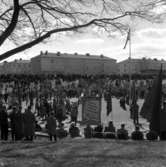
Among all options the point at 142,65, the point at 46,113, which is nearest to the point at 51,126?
the point at 46,113

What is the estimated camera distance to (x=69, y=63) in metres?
119

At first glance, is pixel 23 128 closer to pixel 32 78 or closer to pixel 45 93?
pixel 45 93

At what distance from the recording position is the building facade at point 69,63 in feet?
377

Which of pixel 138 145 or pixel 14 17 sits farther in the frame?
pixel 14 17

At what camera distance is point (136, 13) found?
11.8 meters

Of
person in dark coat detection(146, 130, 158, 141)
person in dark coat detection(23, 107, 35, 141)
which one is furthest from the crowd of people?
person in dark coat detection(146, 130, 158, 141)

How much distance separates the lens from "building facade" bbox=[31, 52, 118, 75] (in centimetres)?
11500

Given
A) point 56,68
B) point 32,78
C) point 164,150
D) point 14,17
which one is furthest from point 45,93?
point 56,68

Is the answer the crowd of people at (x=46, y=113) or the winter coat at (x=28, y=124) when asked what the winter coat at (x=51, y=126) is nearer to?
the crowd of people at (x=46, y=113)

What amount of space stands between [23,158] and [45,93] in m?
25.5

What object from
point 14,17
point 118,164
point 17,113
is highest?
point 14,17

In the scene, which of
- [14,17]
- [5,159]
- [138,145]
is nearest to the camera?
[5,159]

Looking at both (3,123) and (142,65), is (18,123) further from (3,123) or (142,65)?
(142,65)

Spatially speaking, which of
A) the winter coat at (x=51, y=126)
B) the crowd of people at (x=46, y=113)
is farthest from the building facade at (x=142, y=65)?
the winter coat at (x=51, y=126)
